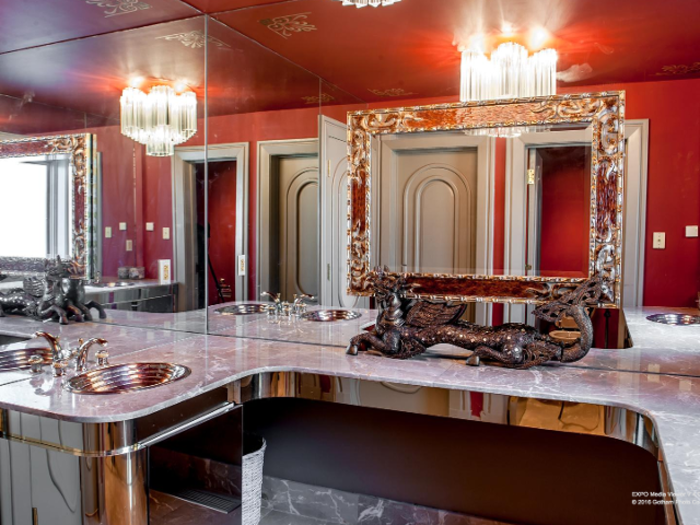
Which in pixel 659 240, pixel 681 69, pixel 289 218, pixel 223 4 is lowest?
pixel 659 240

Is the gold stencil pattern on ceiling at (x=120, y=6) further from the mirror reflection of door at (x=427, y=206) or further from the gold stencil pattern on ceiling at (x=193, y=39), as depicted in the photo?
the mirror reflection of door at (x=427, y=206)

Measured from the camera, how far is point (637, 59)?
6.10 feet

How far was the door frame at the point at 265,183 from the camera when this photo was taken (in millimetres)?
2496

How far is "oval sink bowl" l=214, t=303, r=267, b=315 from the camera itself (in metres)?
2.69

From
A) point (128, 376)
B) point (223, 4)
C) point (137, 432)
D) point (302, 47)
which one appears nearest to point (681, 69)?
point (302, 47)

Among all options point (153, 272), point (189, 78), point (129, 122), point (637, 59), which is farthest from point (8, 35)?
point (637, 59)

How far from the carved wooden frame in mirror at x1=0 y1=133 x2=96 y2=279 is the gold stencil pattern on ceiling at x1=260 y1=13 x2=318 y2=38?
99 cm

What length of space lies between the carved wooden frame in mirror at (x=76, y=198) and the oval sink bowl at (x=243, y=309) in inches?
25.9

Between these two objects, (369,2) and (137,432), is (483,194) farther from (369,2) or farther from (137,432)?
(137,432)

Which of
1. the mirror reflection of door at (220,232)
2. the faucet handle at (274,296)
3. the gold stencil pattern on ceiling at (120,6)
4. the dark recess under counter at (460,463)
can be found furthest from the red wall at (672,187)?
the gold stencil pattern on ceiling at (120,6)

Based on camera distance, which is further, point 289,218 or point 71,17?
point 289,218

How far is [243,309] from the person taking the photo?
274 cm

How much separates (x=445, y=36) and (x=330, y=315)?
1.25 metres

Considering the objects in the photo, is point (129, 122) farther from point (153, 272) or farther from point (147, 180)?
point (153, 272)
